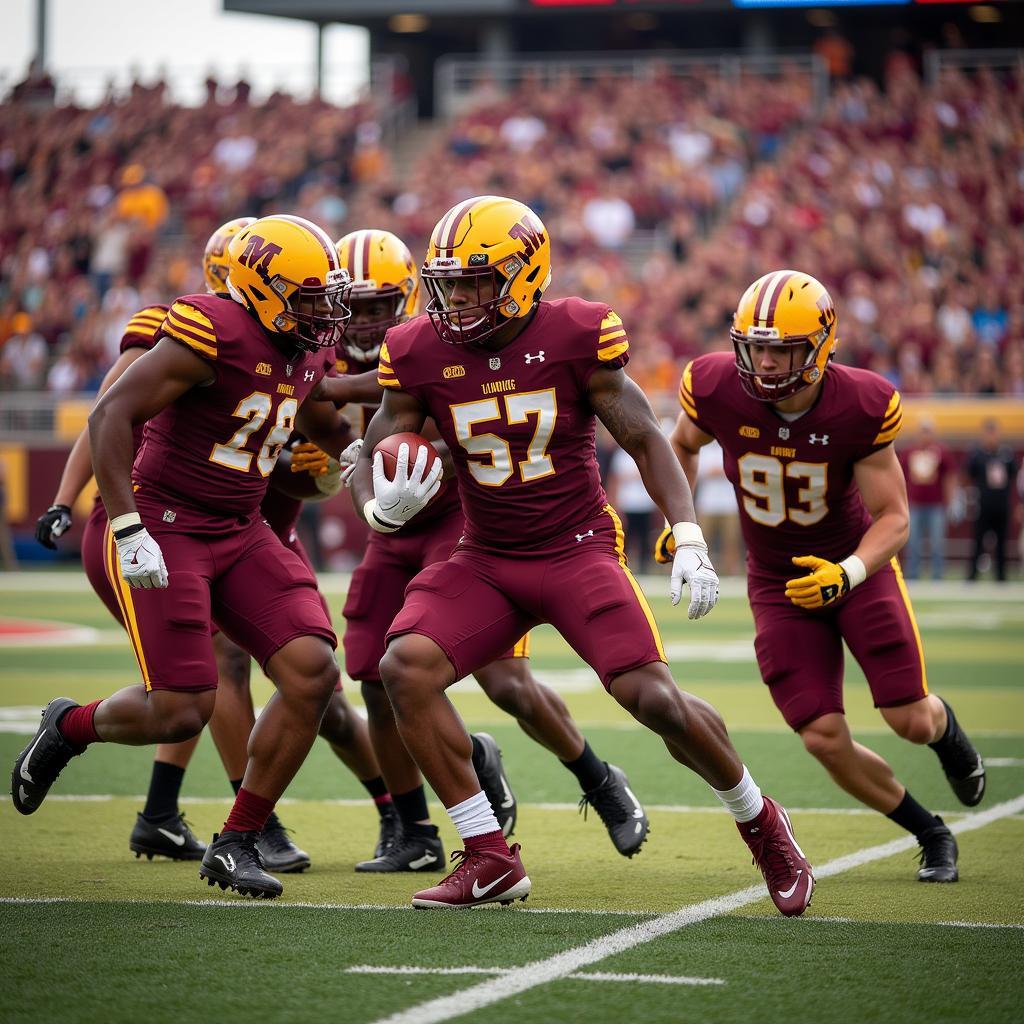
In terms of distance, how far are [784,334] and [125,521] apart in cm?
214

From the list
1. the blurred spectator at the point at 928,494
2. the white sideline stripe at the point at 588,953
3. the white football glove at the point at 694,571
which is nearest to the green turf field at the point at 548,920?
the white sideline stripe at the point at 588,953

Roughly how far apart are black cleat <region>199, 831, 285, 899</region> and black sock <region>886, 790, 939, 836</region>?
1.97m

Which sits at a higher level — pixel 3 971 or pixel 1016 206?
pixel 1016 206

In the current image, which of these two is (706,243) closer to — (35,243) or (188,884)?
(35,243)

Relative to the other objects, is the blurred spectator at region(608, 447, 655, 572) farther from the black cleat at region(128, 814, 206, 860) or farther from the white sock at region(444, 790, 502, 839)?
the white sock at region(444, 790, 502, 839)

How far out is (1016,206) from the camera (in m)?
21.2

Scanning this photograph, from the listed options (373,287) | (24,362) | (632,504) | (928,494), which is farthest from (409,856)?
(24,362)

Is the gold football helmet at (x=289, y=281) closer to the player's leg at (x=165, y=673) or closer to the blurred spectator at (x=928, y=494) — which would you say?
the player's leg at (x=165, y=673)

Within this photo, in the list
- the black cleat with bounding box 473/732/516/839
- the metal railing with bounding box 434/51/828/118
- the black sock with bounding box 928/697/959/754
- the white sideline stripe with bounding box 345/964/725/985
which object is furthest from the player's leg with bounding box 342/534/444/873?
the metal railing with bounding box 434/51/828/118

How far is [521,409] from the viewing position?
4.88m

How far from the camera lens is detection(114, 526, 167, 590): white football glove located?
4777mm

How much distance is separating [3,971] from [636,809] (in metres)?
2.39

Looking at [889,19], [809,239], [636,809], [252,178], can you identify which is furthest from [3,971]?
[889,19]

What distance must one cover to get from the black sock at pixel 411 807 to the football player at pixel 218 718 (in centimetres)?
9
